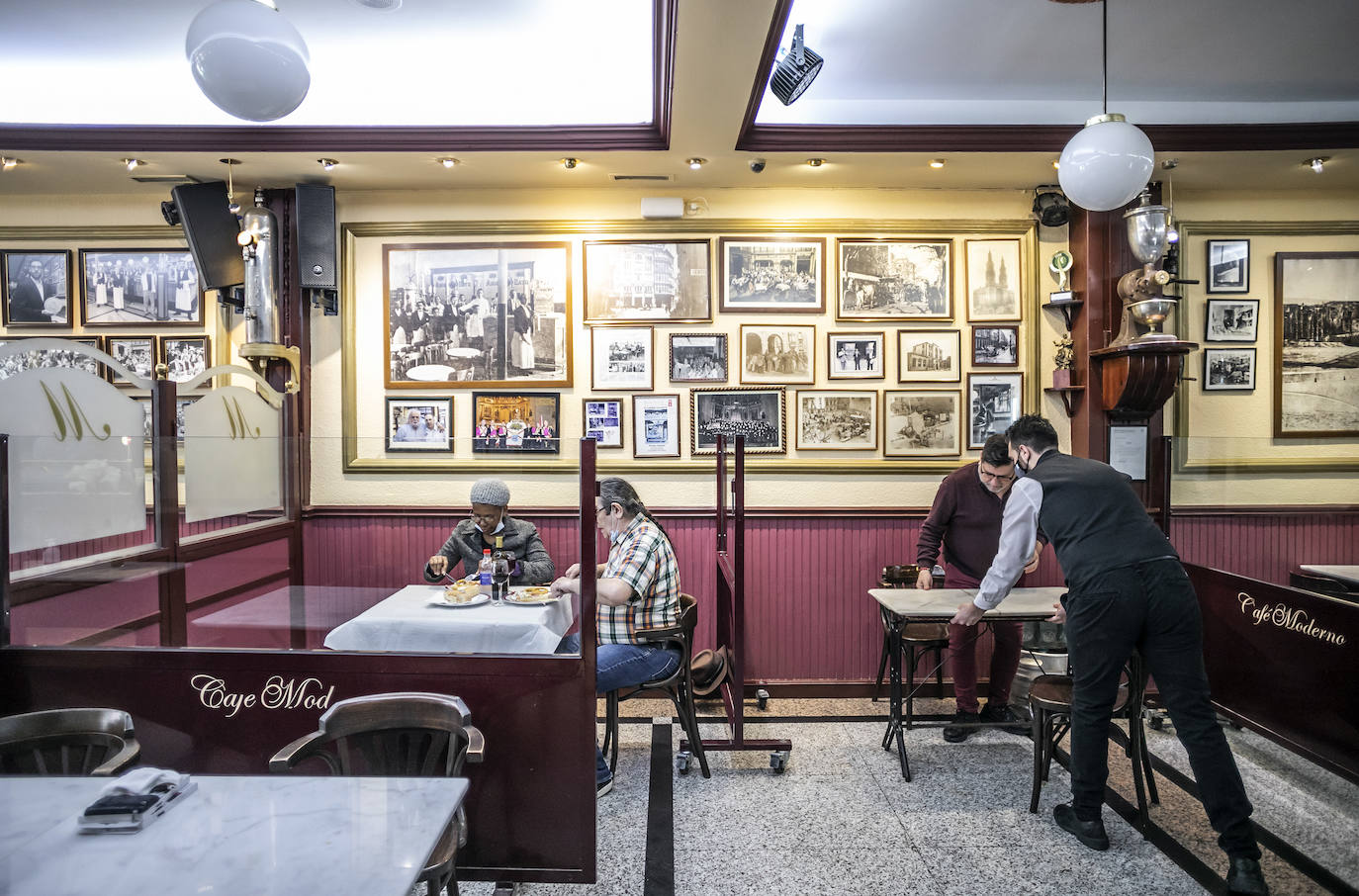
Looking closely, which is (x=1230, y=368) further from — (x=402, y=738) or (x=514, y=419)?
(x=402, y=738)

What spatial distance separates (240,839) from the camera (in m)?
1.67

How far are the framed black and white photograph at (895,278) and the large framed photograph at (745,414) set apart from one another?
809mm

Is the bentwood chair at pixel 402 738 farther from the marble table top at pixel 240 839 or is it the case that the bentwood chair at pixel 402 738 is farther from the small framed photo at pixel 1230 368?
the small framed photo at pixel 1230 368

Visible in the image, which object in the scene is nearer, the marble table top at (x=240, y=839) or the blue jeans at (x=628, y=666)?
the marble table top at (x=240, y=839)

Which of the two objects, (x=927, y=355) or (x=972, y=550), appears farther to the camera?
(x=927, y=355)

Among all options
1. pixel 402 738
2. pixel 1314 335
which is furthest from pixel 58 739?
pixel 1314 335

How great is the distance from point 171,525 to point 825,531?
12.6ft

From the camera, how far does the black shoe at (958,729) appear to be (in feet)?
13.8

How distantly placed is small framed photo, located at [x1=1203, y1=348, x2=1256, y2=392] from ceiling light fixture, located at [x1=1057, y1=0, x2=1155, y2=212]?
2599mm

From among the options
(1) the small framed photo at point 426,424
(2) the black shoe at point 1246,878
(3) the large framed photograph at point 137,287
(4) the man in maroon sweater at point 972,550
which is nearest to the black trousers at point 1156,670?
(2) the black shoe at point 1246,878

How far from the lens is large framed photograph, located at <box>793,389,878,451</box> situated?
512 cm

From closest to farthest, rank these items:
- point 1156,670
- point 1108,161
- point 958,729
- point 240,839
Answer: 1. point 240,839
2. point 1156,670
3. point 1108,161
4. point 958,729

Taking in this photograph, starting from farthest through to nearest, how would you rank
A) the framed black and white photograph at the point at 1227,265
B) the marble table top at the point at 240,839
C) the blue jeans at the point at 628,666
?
the framed black and white photograph at the point at 1227,265 → the blue jeans at the point at 628,666 → the marble table top at the point at 240,839

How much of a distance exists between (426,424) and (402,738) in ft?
9.78
